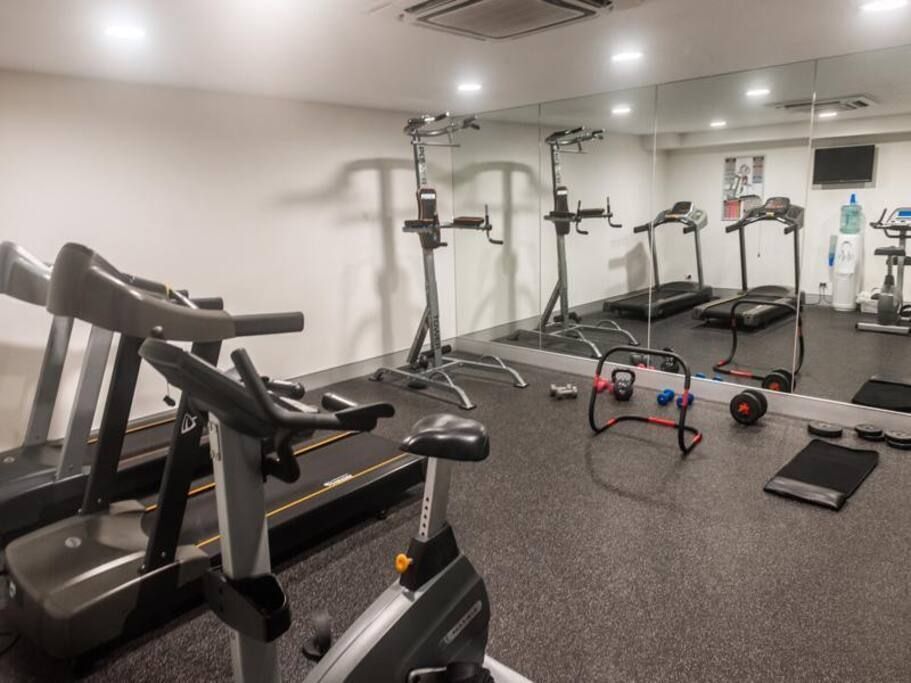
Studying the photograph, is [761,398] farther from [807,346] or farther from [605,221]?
[605,221]

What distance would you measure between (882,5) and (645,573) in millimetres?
2675

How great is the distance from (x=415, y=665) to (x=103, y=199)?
3.49m

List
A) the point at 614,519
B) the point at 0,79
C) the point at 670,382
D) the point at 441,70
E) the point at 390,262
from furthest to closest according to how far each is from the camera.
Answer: the point at 390,262
the point at 670,382
the point at 441,70
the point at 0,79
the point at 614,519

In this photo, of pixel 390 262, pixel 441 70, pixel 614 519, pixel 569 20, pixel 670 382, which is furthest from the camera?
pixel 390 262

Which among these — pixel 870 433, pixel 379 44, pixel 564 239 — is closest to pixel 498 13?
pixel 379 44

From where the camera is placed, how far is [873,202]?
5.47 m

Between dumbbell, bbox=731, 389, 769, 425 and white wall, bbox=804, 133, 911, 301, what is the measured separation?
1.90 metres

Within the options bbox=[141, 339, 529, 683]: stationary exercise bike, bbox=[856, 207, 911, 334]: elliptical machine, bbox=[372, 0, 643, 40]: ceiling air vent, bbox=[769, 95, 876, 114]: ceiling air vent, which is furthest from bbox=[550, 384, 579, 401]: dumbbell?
bbox=[856, 207, 911, 334]: elliptical machine

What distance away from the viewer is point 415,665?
57.7 inches

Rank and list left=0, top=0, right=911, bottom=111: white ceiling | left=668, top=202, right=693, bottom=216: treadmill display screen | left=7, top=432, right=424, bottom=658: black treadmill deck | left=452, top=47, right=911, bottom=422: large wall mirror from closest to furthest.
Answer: left=7, top=432, right=424, bottom=658: black treadmill deck, left=0, top=0, right=911, bottom=111: white ceiling, left=452, top=47, right=911, bottom=422: large wall mirror, left=668, top=202, right=693, bottom=216: treadmill display screen

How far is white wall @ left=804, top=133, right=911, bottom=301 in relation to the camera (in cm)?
528

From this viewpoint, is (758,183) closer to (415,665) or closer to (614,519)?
(614,519)

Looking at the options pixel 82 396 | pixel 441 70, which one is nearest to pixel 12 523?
pixel 82 396

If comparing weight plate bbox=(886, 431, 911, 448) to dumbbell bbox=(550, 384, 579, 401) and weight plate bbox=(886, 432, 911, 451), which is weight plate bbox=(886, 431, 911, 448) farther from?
dumbbell bbox=(550, 384, 579, 401)
